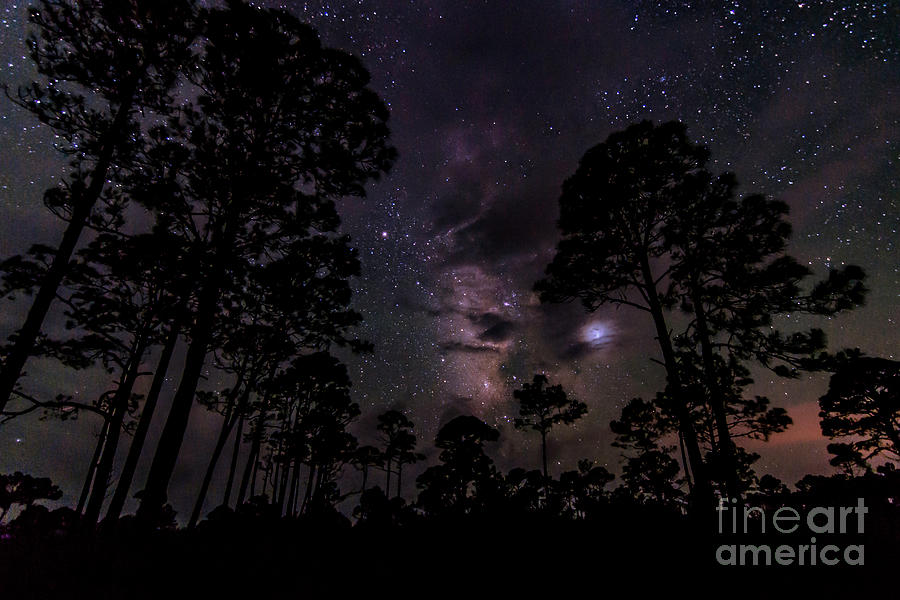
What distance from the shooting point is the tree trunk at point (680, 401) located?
29.0 ft

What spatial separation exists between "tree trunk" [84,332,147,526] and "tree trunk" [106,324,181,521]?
43 cm

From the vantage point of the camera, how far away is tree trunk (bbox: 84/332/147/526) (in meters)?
12.3

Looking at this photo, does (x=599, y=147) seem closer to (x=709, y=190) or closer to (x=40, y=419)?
(x=709, y=190)

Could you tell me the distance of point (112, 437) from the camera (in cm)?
1284

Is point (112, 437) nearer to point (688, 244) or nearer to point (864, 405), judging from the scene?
point (688, 244)

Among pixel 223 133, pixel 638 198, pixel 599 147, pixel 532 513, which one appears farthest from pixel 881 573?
pixel 223 133

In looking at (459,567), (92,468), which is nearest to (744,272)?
(459,567)

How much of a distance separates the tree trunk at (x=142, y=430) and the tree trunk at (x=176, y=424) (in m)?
6.53

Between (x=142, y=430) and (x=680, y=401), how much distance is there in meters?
18.4

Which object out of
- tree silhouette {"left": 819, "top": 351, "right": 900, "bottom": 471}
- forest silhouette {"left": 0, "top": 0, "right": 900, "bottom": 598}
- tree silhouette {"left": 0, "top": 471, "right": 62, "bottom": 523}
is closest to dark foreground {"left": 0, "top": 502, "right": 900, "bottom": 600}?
forest silhouette {"left": 0, "top": 0, "right": 900, "bottom": 598}

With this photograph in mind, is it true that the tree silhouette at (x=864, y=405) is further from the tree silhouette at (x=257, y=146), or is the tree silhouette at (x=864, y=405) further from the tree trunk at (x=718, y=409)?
the tree silhouette at (x=257, y=146)

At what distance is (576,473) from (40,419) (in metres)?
39.1

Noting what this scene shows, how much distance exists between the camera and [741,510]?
23.6 feet

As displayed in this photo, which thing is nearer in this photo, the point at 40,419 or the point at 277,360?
the point at 40,419
